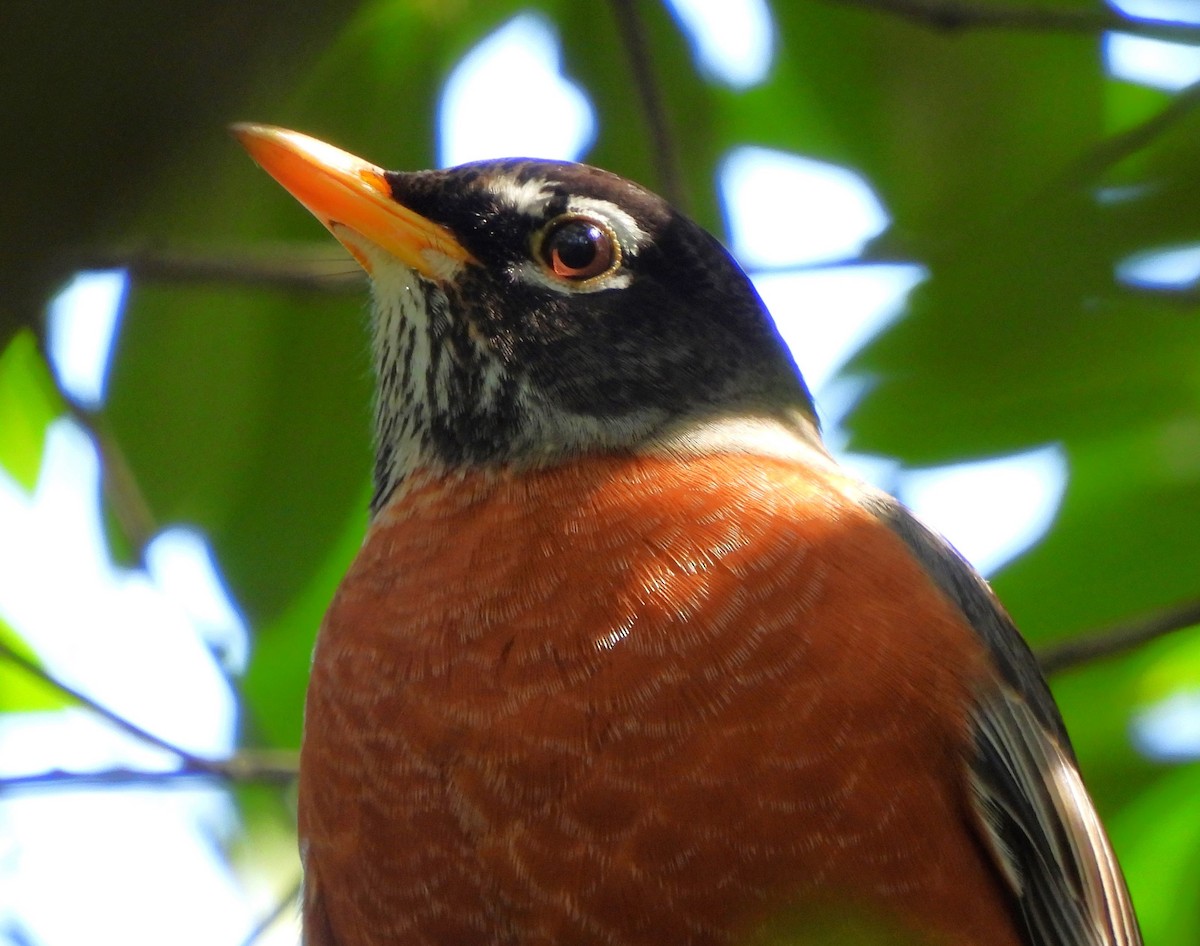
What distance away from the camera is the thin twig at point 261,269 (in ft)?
10.8

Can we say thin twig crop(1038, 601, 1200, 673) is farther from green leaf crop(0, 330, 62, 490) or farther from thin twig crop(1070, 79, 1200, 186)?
green leaf crop(0, 330, 62, 490)

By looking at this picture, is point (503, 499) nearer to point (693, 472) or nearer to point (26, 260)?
point (693, 472)

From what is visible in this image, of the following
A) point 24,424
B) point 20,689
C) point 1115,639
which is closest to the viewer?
point 1115,639

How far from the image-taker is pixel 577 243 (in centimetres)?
373

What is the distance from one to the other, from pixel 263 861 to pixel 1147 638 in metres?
2.88

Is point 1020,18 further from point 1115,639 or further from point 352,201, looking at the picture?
point 352,201

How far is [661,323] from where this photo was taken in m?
3.82

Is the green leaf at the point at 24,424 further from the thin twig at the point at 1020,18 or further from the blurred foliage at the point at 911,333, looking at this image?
the thin twig at the point at 1020,18

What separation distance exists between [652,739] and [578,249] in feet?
5.10

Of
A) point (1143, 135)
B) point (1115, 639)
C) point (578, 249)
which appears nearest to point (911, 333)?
point (1143, 135)

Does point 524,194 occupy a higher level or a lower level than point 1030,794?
higher

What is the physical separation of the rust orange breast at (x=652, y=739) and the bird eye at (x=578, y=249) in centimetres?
83

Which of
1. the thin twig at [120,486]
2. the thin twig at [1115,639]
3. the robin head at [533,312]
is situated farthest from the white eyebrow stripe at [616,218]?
the thin twig at [1115,639]

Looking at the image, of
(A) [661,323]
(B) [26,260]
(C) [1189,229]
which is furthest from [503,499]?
(B) [26,260]
